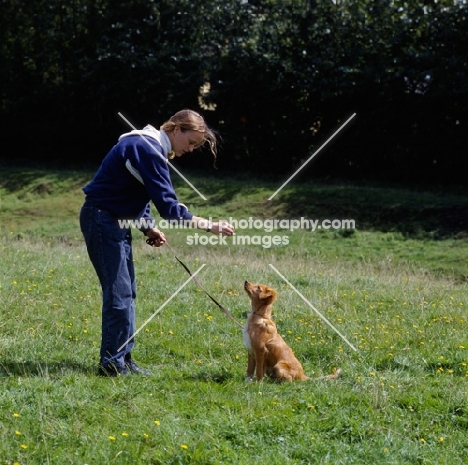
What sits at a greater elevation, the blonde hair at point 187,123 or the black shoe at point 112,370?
the blonde hair at point 187,123

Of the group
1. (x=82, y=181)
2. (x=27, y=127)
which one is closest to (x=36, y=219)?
(x=82, y=181)

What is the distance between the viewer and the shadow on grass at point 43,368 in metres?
6.45

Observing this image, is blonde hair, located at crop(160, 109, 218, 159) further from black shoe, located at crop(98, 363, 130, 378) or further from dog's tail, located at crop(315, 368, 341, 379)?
dog's tail, located at crop(315, 368, 341, 379)

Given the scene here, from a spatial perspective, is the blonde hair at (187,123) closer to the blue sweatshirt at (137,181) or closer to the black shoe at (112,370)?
the blue sweatshirt at (137,181)

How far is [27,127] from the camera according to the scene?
30859 mm

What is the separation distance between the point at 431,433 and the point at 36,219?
1882cm

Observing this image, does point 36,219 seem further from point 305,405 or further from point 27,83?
point 305,405

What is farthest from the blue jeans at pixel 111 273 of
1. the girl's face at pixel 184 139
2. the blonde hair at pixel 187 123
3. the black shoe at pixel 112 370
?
the blonde hair at pixel 187 123

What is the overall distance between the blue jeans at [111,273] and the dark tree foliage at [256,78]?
→ 19626mm

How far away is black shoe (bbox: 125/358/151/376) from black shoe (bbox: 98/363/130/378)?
0.13m

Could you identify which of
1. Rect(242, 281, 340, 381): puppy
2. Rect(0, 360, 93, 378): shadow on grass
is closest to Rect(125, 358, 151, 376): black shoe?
Rect(0, 360, 93, 378): shadow on grass

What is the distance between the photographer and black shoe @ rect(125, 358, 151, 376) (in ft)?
22.2

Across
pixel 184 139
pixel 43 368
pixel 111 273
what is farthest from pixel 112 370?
pixel 184 139

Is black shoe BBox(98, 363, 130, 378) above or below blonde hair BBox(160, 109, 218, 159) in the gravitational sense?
below
